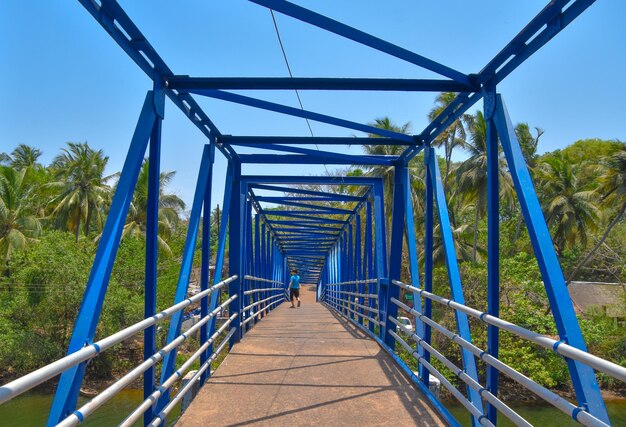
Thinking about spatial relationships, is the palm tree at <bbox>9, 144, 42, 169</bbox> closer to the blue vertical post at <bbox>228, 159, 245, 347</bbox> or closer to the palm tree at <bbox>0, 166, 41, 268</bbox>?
the palm tree at <bbox>0, 166, 41, 268</bbox>

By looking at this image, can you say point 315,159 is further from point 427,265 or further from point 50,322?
point 50,322

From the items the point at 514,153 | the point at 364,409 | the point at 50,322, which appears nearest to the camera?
the point at 514,153

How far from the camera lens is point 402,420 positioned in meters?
4.15

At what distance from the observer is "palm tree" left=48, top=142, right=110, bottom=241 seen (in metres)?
29.8

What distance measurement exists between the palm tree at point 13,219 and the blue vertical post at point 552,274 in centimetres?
2716

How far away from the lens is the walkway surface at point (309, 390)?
4180 mm

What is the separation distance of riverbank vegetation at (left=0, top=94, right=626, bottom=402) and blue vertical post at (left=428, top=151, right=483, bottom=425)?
1404 centimetres

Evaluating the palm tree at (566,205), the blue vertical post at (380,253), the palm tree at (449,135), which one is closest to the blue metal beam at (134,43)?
the blue vertical post at (380,253)

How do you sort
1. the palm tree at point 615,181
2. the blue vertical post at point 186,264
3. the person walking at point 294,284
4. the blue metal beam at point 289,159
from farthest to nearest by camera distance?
the palm tree at point 615,181 → the person walking at point 294,284 → the blue metal beam at point 289,159 → the blue vertical post at point 186,264

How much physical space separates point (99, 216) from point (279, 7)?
29.9 m

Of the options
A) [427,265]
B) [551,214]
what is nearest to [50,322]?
[427,265]

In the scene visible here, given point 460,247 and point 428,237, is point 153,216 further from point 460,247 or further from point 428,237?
point 460,247

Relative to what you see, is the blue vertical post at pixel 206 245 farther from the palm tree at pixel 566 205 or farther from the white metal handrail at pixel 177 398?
the palm tree at pixel 566 205

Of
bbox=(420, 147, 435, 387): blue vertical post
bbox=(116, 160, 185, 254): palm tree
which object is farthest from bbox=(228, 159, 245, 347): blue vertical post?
bbox=(116, 160, 185, 254): palm tree
